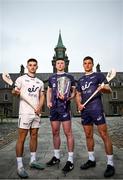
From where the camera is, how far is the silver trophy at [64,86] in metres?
4.97

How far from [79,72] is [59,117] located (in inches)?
2476

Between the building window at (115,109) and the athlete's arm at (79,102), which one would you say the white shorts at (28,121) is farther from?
the building window at (115,109)

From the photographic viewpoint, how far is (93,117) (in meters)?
4.75

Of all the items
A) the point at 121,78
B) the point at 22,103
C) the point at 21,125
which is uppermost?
the point at 121,78

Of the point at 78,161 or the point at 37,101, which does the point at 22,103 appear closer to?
the point at 37,101

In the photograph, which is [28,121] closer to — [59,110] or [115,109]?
[59,110]

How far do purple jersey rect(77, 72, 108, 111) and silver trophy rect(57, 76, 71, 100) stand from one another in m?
0.30

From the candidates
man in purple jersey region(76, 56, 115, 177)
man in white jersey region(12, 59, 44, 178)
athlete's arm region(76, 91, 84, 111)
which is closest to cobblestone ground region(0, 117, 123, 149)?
man in purple jersey region(76, 56, 115, 177)

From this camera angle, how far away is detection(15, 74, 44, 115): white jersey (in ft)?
15.6

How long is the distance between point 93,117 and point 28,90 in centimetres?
139

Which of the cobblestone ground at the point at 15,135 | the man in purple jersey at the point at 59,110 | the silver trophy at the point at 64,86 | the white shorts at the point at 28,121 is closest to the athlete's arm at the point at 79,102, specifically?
the man in purple jersey at the point at 59,110

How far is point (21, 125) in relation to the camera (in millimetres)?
4652

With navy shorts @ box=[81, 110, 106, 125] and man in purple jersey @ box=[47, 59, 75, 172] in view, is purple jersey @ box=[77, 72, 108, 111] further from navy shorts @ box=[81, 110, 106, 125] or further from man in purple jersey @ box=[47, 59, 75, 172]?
man in purple jersey @ box=[47, 59, 75, 172]

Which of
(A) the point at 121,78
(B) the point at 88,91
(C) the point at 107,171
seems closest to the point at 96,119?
(B) the point at 88,91
